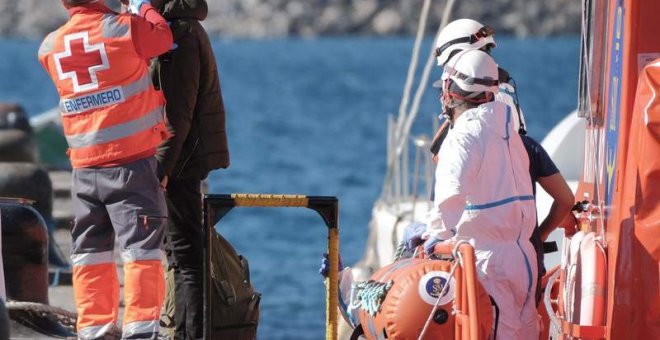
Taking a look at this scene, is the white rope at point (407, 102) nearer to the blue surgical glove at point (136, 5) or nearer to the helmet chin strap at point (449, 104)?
the blue surgical glove at point (136, 5)

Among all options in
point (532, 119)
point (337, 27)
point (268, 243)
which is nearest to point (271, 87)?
point (532, 119)

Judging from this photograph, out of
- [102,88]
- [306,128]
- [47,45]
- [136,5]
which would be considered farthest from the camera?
[306,128]

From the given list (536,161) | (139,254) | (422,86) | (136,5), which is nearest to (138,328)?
(139,254)

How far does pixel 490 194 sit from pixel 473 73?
0.48 meters

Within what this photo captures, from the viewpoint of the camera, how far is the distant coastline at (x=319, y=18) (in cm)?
16600

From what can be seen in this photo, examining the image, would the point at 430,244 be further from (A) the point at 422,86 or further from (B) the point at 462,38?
(A) the point at 422,86

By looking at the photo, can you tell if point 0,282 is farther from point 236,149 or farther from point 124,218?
point 236,149

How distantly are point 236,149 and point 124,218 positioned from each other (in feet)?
154

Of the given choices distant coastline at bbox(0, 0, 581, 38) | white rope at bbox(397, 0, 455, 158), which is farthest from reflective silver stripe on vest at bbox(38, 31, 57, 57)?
distant coastline at bbox(0, 0, 581, 38)

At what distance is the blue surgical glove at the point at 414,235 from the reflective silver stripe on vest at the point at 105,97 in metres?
1.31

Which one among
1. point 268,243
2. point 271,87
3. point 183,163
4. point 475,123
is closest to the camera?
point 475,123

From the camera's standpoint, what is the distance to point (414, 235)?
7027mm

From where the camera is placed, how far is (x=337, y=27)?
564ft

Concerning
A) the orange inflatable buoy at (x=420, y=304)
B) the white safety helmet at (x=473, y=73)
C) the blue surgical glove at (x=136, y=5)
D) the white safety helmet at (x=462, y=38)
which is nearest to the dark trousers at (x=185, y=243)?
the blue surgical glove at (x=136, y=5)
